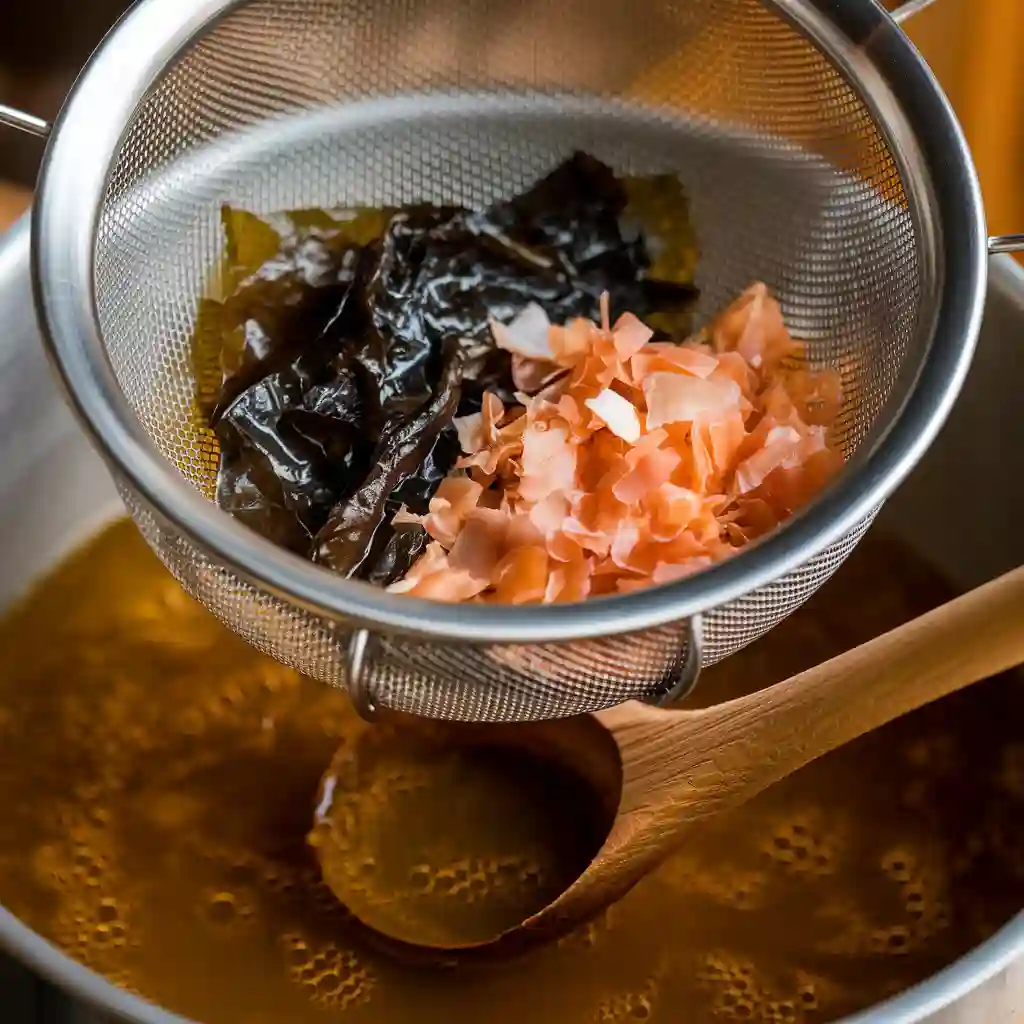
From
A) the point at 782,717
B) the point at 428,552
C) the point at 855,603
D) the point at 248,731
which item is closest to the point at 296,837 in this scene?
the point at 248,731

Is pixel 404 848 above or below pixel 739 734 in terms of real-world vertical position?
below

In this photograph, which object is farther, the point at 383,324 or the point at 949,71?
the point at 949,71

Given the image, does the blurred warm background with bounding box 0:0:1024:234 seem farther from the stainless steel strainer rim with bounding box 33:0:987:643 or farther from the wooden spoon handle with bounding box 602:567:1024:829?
the wooden spoon handle with bounding box 602:567:1024:829

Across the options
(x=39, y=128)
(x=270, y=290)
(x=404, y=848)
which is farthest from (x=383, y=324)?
(x=404, y=848)

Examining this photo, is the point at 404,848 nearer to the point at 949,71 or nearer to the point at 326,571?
the point at 326,571

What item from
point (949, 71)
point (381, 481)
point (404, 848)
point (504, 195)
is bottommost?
point (404, 848)

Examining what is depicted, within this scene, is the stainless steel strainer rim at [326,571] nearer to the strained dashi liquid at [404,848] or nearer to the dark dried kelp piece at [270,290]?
the dark dried kelp piece at [270,290]

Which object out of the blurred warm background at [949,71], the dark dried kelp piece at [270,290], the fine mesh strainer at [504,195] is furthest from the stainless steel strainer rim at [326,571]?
the blurred warm background at [949,71]

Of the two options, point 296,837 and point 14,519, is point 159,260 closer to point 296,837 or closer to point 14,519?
point 14,519
